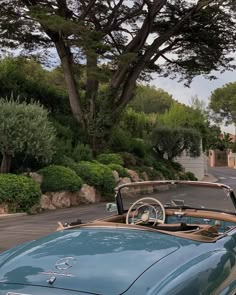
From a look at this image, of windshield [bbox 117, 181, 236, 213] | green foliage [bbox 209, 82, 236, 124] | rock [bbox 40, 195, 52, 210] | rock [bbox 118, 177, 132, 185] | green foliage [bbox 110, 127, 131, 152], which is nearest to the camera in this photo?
windshield [bbox 117, 181, 236, 213]

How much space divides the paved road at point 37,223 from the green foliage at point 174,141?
41.7 ft

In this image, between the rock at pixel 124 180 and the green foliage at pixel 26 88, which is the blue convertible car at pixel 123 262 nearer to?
the rock at pixel 124 180

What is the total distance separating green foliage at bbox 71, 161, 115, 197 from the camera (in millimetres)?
18391

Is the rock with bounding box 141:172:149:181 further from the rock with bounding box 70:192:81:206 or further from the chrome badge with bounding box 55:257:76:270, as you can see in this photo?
the chrome badge with bounding box 55:257:76:270

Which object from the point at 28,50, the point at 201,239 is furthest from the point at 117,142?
the point at 201,239

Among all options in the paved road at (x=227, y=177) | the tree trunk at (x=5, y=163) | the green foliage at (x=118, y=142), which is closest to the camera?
the tree trunk at (x=5, y=163)

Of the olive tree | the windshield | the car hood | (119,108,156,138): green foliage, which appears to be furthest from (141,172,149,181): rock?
the car hood

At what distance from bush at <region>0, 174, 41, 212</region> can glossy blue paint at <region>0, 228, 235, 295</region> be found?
1116 centimetres

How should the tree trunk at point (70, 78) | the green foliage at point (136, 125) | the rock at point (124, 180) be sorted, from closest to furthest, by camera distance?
the rock at point (124, 180)
the tree trunk at point (70, 78)
the green foliage at point (136, 125)

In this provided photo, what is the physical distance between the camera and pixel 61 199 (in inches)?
657

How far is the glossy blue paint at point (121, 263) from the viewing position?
2.82 meters

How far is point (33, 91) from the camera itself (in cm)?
2520

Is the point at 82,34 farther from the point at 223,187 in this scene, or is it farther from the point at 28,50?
the point at 223,187

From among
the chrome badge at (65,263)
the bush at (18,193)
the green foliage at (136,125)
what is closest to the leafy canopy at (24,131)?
the bush at (18,193)
